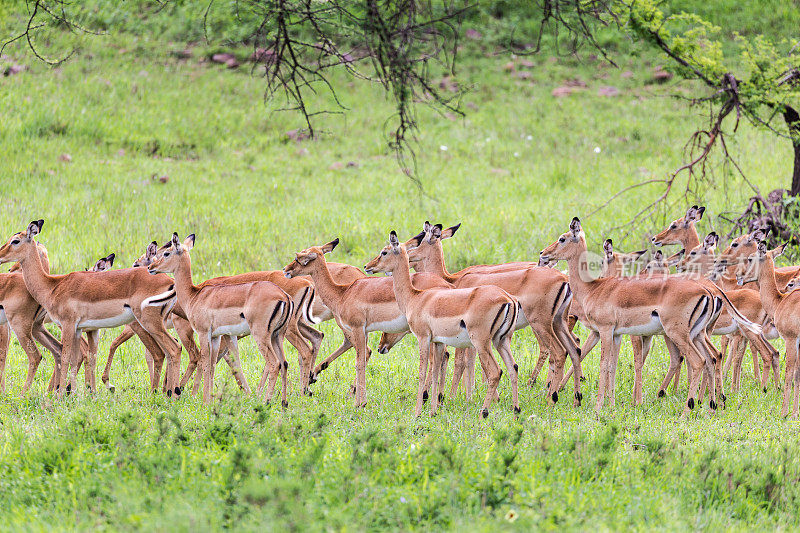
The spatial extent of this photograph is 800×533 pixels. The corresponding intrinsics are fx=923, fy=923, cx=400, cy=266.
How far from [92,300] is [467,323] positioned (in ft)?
11.6

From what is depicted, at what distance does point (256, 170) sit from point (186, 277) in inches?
412

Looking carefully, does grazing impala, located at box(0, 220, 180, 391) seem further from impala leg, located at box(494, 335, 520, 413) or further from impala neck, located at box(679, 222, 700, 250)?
impala neck, located at box(679, 222, 700, 250)

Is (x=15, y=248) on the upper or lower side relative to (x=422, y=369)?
upper

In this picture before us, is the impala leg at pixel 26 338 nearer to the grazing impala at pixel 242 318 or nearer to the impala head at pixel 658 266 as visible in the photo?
the grazing impala at pixel 242 318

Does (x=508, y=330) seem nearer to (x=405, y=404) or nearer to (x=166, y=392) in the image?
(x=405, y=404)

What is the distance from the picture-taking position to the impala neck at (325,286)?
8953 millimetres

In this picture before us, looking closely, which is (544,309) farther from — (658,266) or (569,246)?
(658,266)

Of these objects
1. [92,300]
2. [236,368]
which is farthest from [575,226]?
[92,300]

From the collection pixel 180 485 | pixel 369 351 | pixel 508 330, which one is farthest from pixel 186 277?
pixel 180 485

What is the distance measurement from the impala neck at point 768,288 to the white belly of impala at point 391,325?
3338 millimetres

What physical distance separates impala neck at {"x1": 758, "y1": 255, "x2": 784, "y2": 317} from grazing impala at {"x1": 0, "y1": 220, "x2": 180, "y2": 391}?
5.51m

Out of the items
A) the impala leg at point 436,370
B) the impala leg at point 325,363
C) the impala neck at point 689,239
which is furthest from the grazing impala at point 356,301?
the impala neck at point 689,239

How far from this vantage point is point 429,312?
8078mm

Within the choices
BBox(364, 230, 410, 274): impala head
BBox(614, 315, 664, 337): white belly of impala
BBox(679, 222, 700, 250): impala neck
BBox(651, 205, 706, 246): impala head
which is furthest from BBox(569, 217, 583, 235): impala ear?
BBox(679, 222, 700, 250): impala neck
